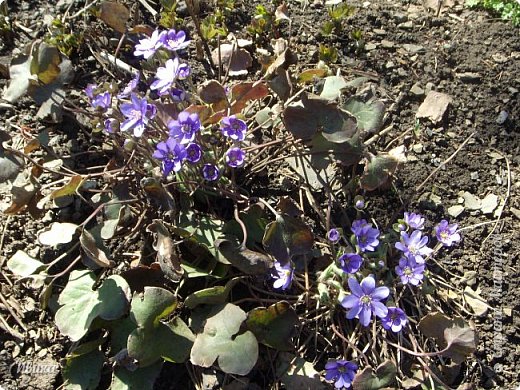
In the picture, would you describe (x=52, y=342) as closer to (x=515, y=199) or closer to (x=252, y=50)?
(x=252, y=50)

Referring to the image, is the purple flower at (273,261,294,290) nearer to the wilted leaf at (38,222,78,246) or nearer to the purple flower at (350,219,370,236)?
the purple flower at (350,219,370,236)

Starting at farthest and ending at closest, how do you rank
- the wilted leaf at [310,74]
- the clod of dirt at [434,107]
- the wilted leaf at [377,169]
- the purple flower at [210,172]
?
the clod of dirt at [434,107] → the wilted leaf at [310,74] → the wilted leaf at [377,169] → the purple flower at [210,172]

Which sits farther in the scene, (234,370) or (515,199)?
(515,199)

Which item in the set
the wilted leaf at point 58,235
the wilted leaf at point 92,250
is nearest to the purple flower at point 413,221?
the wilted leaf at point 92,250

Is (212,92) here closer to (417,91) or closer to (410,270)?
(410,270)

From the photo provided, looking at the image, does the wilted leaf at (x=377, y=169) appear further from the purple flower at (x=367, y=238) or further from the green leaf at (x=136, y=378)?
the green leaf at (x=136, y=378)

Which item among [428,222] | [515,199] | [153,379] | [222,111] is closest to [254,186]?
[222,111]

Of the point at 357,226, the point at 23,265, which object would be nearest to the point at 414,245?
→ the point at 357,226

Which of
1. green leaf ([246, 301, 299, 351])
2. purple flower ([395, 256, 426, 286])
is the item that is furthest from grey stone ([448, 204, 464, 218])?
green leaf ([246, 301, 299, 351])
